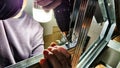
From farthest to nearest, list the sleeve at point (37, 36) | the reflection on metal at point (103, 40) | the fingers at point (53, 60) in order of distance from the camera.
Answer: the sleeve at point (37, 36) < the reflection on metal at point (103, 40) < the fingers at point (53, 60)

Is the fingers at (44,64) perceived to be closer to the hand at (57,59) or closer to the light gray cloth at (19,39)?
the hand at (57,59)

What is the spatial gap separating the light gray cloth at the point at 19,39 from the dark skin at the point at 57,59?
26cm

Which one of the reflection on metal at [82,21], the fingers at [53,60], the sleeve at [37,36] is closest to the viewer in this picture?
the reflection on metal at [82,21]

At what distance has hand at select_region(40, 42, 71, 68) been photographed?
667 mm

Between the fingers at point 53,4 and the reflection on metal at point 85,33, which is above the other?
the fingers at point 53,4

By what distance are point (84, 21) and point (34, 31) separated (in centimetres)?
75

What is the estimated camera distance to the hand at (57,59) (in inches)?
26.2

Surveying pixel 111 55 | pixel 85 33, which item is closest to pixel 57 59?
pixel 85 33

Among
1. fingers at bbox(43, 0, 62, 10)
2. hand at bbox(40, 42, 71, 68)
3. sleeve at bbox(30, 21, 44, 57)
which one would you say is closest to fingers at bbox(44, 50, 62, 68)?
hand at bbox(40, 42, 71, 68)

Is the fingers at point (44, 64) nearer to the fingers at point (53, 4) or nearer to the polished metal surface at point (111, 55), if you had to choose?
the fingers at point (53, 4)

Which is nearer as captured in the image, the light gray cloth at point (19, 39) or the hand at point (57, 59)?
the hand at point (57, 59)

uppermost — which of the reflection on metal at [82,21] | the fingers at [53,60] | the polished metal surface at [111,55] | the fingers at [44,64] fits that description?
the reflection on metal at [82,21]

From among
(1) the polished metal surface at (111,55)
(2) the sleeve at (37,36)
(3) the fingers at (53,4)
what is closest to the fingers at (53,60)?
(3) the fingers at (53,4)

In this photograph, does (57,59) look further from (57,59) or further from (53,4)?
(53,4)
